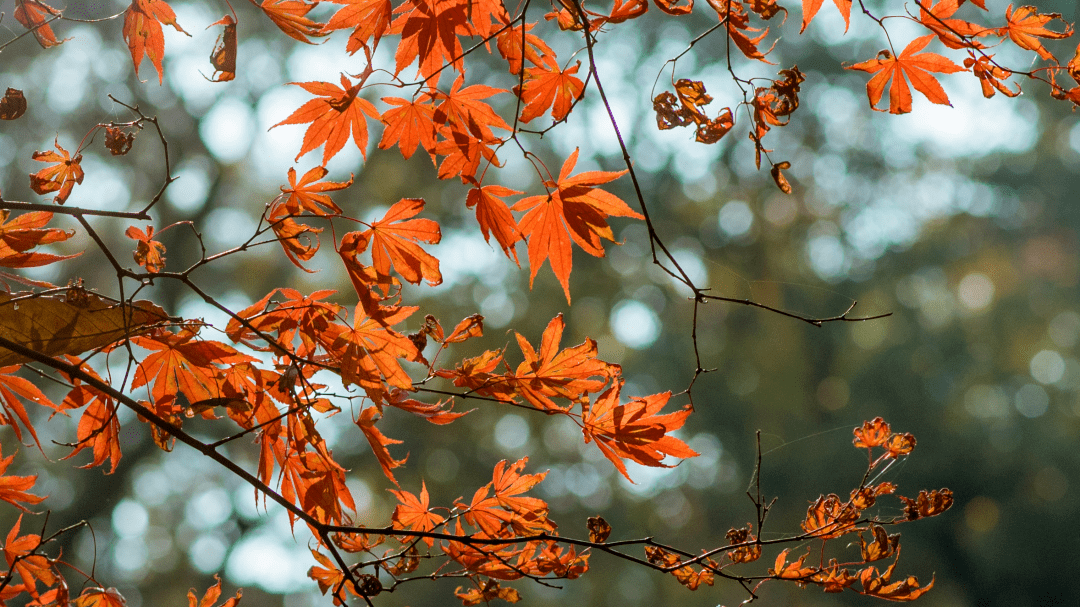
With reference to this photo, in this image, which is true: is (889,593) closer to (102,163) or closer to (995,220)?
(102,163)

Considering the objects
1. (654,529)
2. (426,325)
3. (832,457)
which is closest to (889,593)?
(426,325)

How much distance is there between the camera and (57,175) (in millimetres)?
664

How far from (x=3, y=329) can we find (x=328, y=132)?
0.32 metres

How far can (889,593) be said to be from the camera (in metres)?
0.72

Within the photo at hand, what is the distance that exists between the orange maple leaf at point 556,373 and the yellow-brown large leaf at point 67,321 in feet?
1.10

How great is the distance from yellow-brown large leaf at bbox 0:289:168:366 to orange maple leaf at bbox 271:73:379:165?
0.67ft

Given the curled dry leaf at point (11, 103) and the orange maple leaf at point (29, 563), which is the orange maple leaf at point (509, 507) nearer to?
the orange maple leaf at point (29, 563)

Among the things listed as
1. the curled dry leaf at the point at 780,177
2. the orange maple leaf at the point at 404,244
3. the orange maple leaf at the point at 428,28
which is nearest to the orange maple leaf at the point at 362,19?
the orange maple leaf at the point at 428,28

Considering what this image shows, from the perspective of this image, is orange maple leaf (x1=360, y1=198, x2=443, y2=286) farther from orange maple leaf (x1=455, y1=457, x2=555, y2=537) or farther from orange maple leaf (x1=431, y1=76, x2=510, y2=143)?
orange maple leaf (x1=455, y1=457, x2=555, y2=537)

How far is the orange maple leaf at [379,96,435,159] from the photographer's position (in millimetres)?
692

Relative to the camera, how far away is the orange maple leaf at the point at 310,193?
0.63 metres

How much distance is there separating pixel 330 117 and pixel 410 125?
8cm

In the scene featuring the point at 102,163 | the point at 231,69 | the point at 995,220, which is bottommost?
the point at 995,220

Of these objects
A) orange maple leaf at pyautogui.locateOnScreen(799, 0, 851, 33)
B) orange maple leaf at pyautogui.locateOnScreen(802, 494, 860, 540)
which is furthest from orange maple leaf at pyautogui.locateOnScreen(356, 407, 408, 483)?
orange maple leaf at pyautogui.locateOnScreen(799, 0, 851, 33)
